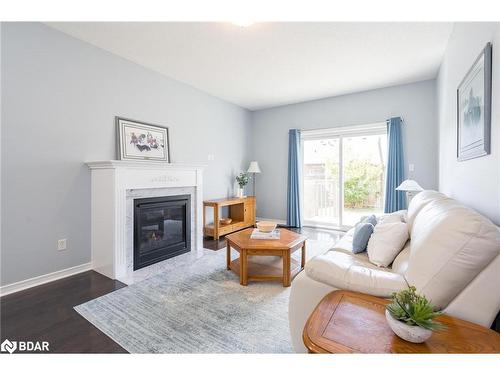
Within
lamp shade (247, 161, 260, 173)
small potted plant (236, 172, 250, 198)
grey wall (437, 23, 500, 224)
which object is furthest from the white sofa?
lamp shade (247, 161, 260, 173)

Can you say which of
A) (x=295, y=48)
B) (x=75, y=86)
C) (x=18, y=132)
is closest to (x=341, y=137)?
(x=295, y=48)

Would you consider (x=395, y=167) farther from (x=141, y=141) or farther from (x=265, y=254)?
(x=141, y=141)

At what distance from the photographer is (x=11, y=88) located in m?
2.18

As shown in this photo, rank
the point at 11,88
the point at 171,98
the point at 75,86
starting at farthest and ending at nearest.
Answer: the point at 171,98
the point at 75,86
the point at 11,88

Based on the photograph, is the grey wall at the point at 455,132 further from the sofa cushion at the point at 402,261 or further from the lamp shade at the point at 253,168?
the lamp shade at the point at 253,168

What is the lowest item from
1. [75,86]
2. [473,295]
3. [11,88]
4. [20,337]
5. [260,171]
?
[20,337]

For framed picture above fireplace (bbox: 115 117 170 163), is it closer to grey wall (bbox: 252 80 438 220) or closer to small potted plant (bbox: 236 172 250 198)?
small potted plant (bbox: 236 172 250 198)

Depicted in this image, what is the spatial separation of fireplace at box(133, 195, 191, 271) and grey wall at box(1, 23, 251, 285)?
22.5 inches

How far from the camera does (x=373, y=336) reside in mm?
872

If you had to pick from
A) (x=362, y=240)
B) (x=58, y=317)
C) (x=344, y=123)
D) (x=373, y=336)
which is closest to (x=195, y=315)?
(x=58, y=317)

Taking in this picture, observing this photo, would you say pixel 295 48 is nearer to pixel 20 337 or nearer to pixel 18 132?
pixel 18 132

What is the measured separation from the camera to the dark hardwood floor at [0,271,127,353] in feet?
5.05

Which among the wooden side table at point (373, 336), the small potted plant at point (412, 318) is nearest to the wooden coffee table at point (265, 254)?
the wooden side table at point (373, 336)
